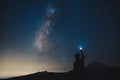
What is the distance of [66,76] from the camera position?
23078 millimetres

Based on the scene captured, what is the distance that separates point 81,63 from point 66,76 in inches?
127

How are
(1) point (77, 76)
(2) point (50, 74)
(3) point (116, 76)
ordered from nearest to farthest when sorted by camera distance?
(1) point (77, 76) < (3) point (116, 76) < (2) point (50, 74)

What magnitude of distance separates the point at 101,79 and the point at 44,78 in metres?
5.17

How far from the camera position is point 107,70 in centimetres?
2355

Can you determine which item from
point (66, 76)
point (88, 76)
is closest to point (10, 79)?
point (66, 76)

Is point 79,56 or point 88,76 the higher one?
point 79,56

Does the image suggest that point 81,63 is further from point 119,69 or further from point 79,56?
point 119,69

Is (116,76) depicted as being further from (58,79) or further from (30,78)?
(30,78)

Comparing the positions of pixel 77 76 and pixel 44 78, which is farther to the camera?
pixel 44 78

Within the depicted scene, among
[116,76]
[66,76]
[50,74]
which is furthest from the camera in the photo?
[50,74]

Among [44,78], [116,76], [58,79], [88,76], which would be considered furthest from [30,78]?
[116,76]

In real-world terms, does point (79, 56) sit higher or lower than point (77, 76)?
higher

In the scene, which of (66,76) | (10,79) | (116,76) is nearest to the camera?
(116,76)

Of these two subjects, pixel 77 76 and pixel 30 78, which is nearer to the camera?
pixel 77 76
